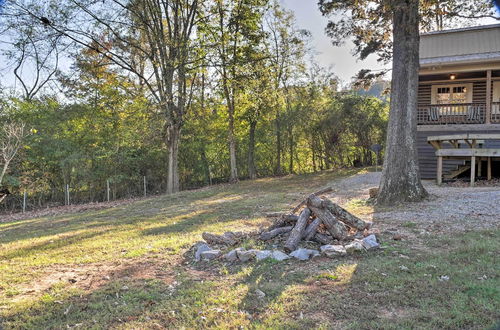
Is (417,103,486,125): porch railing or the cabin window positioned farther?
the cabin window

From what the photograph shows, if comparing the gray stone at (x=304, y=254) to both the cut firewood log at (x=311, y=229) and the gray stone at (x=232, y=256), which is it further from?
the gray stone at (x=232, y=256)

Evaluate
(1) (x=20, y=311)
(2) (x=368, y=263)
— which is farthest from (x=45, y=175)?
(2) (x=368, y=263)

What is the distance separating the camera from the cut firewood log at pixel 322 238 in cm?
437

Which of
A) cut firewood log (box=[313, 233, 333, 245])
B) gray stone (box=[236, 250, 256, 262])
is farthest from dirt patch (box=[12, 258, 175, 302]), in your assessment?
cut firewood log (box=[313, 233, 333, 245])

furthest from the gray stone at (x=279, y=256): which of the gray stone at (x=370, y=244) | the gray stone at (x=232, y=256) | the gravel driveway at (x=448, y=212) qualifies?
the gravel driveway at (x=448, y=212)

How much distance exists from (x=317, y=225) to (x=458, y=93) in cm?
1366

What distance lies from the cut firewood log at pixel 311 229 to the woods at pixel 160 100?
10.4 m

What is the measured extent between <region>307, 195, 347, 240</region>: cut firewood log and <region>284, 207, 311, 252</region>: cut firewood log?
12 cm

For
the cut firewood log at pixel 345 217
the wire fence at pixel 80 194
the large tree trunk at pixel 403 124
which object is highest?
the large tree trunk at pixel 403 124

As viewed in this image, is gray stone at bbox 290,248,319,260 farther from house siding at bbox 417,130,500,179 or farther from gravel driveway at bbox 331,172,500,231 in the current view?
house siding at bbox 417,130,500,179

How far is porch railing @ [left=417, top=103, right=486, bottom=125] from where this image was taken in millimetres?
12797

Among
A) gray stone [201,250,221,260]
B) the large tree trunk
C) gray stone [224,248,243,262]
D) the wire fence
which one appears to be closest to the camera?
gray stone [224,248,243,262]

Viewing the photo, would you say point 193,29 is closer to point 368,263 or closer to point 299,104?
point 299,104

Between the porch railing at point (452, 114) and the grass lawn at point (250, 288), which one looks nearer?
the grass lawn at point (250, 288)
